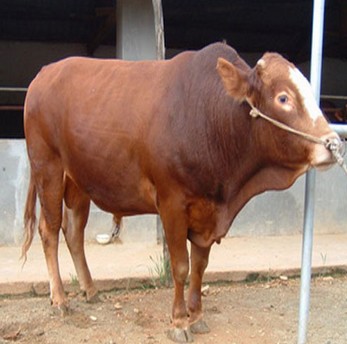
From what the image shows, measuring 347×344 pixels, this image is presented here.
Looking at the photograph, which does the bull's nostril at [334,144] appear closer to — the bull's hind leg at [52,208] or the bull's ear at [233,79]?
the bull's ear at [233,79]

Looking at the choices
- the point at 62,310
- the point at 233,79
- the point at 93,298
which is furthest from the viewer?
the point at 93,298

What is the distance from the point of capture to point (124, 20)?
5895mm

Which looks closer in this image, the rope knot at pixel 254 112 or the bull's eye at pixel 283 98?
the bull's eye at pixel 283 98

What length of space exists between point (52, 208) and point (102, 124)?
807 mm

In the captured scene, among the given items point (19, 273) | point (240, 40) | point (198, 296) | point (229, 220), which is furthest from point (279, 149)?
point (240, 40)

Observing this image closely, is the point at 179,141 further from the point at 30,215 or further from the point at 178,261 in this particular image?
the point at 30,215

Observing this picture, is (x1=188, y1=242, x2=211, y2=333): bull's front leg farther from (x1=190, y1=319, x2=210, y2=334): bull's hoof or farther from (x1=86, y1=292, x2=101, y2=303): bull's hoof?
(x1=86, y1=292, x2=101, y2=303): bull's hoof

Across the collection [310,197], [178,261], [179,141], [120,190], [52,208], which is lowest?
[178,261]

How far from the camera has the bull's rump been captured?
3502 mm

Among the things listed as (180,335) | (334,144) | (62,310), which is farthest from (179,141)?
(62,310)

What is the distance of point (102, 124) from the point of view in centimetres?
364

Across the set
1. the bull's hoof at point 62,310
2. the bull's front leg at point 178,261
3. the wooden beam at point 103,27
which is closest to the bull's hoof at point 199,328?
the bull's front leg at point 178,261

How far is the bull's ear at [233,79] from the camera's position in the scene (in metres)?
2.99

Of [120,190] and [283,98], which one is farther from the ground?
[283,98]
